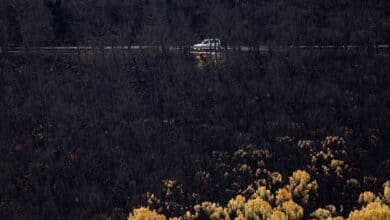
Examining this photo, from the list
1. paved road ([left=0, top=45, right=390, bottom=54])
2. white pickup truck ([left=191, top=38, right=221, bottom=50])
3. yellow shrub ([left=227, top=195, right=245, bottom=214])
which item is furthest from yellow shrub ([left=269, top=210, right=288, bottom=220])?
white pickup truck ([left=191, top=38, right=221, bottom=50])

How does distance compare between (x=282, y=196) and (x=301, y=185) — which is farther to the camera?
(x=301, y=185)

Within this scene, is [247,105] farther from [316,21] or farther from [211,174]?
[316,21]

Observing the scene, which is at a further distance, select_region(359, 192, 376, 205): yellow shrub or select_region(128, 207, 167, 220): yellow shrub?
select_region(359, 192, 376, 205): yellow shrub

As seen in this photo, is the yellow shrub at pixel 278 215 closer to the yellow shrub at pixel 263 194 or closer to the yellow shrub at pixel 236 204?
the yellow shrub at pixel 236 204

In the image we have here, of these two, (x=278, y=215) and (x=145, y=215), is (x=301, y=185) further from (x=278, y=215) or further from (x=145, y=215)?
(x=145, y=215)

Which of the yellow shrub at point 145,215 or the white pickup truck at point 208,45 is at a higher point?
the white pickup truck at point 208,45

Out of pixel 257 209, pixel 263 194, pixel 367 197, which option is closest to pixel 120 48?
pixel 263 194

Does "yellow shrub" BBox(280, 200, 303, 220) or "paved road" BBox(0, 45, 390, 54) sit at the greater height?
"paved road" BBox(0, 45, 390, 54)

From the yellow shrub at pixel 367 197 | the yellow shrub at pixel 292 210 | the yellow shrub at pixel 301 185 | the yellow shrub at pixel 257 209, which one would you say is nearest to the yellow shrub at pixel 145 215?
the yellow shrub at pixel 257 209

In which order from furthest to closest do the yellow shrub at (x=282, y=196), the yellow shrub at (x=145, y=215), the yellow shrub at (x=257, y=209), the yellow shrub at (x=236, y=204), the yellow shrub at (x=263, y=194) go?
1. the yellow shrub at (x=263, y=194)
2. the yellow shrub at (x=282, y=196)
3. the yellow shrub at (x=236, y=204)
4. the yellow shrub at (x=257, y=209)
5. the yellow shrub at (x=145, y=215)

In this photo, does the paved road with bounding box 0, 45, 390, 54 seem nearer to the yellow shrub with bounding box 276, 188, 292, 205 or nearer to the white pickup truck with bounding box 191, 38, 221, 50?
the white pickup truck with bounding box 191, 38, 221, 50

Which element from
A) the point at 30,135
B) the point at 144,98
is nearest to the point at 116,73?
the point at 144,98

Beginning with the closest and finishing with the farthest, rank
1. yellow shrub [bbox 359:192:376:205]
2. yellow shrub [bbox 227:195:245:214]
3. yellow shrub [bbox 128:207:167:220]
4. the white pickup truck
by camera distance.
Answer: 1. yellow shrub [bbox 128:207:167:220]
2. yellow shrub [bbox 359:192:376:205]
3. yellow shrub [bbox 227:195:245:214]
4. the white pickup truck
